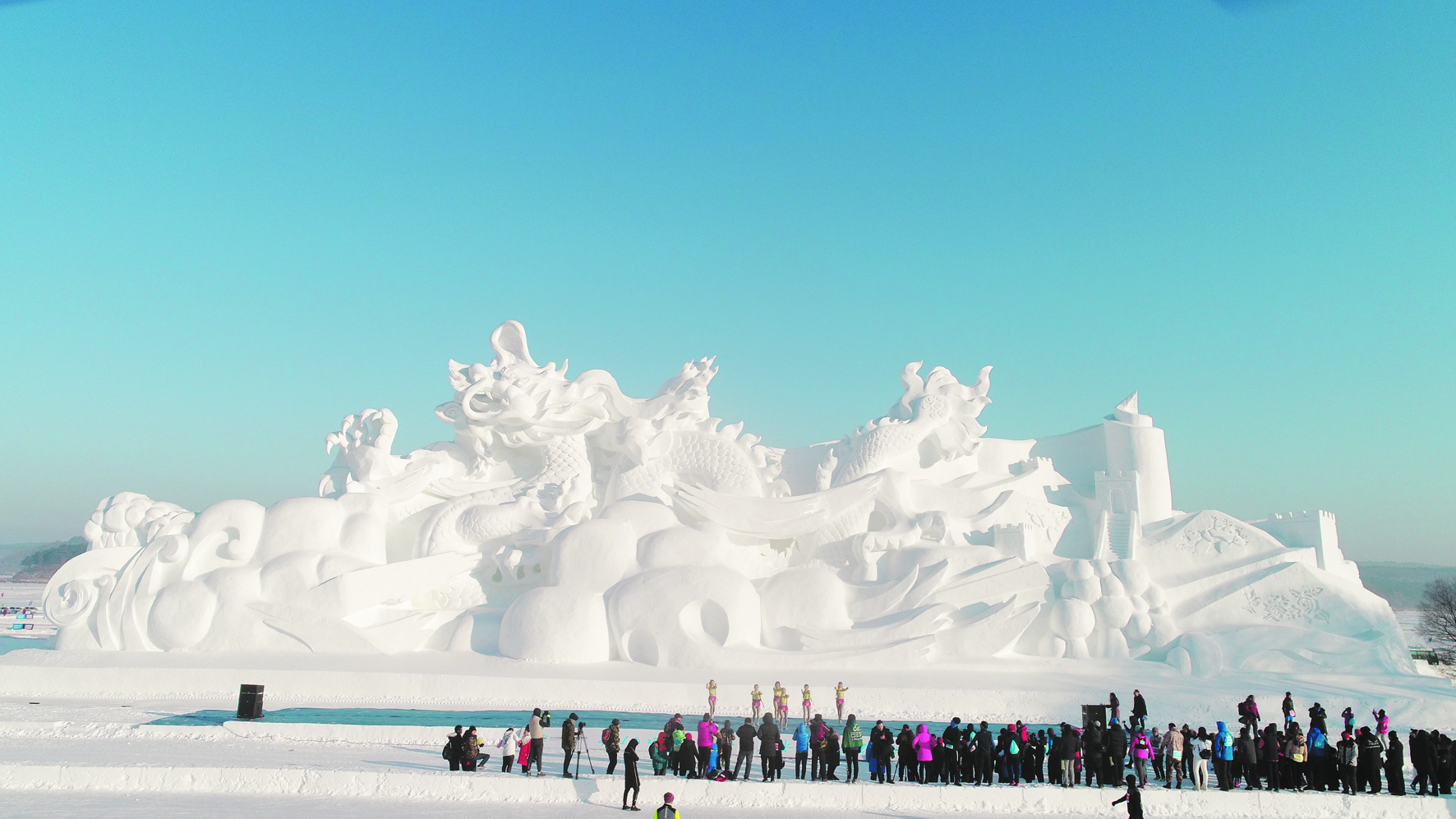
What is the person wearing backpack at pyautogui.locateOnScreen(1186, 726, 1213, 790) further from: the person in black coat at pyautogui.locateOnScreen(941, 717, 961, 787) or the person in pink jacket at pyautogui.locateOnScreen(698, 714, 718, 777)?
the person in pink jacket at pyautogui.locateOnScreen(698, 714, 718, 777)

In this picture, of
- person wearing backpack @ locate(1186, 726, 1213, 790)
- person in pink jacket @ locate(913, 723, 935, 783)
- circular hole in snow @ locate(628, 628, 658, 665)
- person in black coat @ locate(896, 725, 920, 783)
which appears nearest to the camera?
person wearing backpack @ locate(1186, 726, 1213, 790)

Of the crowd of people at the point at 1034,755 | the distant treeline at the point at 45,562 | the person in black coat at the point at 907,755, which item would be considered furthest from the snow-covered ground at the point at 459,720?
the distant treeline at the point at 45,562

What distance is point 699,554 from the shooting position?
49.0 feet

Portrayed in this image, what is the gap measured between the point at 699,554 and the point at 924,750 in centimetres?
701

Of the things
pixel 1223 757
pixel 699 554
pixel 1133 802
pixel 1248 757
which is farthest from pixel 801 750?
pixel 699 554

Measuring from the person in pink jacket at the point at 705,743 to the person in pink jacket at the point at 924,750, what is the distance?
175 cm

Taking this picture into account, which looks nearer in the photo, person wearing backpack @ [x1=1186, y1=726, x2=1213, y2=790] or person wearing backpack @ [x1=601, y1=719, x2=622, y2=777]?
person wearing backpack @ [x1=1186, y1=726, x2=1213, y2=790]

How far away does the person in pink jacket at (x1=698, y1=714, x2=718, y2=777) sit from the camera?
26.3 feet

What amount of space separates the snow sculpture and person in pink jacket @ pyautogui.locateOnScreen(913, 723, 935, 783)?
5170 millimetres

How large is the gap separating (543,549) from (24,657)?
7.28m

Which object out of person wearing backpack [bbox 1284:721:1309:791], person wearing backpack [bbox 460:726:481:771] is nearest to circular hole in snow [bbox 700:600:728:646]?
person wearing backpack [bbox 460:726:481:771]

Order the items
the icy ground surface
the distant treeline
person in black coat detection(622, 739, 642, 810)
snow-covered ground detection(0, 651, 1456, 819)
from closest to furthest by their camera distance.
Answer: the icy ground surface, person in black coat detection(622, 739, 642, 810), snow-covered ground detection(0, 651, 1456, 819), the distant treeline

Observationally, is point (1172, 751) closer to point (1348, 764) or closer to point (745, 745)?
point (1348, 764)

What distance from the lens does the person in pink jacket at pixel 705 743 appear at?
26.3 feet
